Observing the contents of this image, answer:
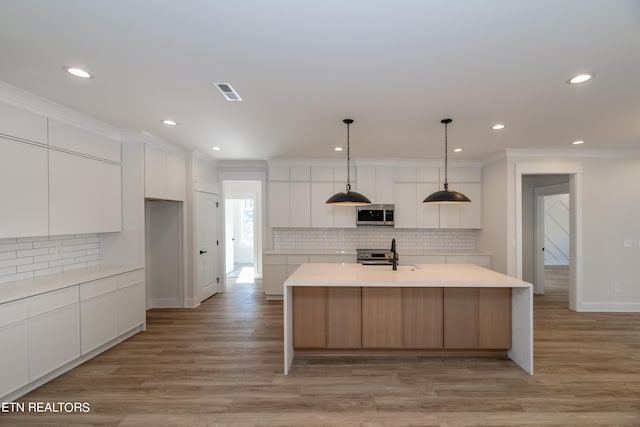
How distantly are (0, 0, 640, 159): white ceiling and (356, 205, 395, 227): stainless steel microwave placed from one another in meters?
2.25

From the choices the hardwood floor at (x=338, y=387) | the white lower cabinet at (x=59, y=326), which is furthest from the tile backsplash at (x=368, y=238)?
the white lower cabinet at (x=59, y=326)

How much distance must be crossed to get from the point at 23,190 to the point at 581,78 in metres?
4.84

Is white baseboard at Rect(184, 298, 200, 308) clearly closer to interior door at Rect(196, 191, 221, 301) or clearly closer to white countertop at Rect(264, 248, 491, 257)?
interior door at Rect(196, 191, 221, 301)

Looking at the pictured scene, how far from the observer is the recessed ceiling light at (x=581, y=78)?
2.35 metres

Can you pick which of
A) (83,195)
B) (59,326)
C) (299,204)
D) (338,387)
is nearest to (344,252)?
(299,204)

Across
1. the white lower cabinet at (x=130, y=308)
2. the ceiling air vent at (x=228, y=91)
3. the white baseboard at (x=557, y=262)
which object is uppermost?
the ceiling air vent at (x=228, y=91)

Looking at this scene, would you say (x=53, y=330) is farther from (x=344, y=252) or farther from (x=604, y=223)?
(x=604, y=223)

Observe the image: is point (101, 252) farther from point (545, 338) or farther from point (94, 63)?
point (545, 338)

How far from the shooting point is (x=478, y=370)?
9.75 feet

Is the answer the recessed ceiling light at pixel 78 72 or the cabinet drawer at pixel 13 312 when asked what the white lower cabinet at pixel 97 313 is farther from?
the recessed ceiling light at pixel 78 72

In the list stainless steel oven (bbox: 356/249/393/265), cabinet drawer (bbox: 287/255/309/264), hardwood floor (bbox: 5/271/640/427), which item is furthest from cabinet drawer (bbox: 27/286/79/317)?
stainless steel oven (bbox: 356/249/393/265)

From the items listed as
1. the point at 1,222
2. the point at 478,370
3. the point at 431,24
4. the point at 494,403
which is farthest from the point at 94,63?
the point at 478,370

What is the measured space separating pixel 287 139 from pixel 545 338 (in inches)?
166

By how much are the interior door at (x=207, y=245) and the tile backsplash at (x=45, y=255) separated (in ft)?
5.50
